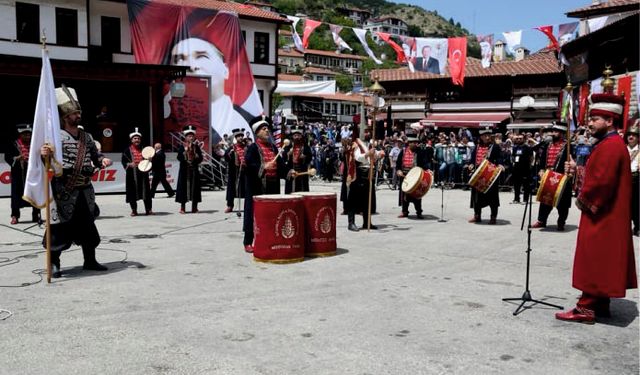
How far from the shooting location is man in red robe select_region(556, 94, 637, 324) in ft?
17.0

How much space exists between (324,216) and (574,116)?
887 inches

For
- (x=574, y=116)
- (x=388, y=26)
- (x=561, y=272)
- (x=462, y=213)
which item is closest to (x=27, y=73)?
(x=462, y=213)

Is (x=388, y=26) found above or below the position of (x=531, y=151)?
above

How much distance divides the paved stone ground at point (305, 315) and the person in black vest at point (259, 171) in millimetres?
497

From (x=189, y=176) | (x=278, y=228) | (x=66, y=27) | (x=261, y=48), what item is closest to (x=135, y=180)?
(x=189, y=176)

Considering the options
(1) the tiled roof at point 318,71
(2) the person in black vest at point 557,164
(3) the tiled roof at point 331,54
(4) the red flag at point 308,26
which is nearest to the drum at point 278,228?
(2) the person in black vest at point 557,164

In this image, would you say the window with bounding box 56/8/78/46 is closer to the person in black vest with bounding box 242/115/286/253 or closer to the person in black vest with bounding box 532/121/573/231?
the person in black vest with bounding box 242/115/286/253

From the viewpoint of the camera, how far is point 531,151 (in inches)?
650

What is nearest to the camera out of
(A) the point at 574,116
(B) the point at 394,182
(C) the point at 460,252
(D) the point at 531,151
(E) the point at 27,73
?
(C) the point at 460,252

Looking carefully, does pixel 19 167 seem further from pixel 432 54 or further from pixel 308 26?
pixel 432 54

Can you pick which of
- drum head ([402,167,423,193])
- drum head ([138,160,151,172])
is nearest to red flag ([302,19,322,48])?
drum head ([138,160,151,172])

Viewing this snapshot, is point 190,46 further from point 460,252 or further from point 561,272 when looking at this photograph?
point 561,272

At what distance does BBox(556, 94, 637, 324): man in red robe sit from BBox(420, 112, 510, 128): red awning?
34.9 m

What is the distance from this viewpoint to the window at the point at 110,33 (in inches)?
1384
